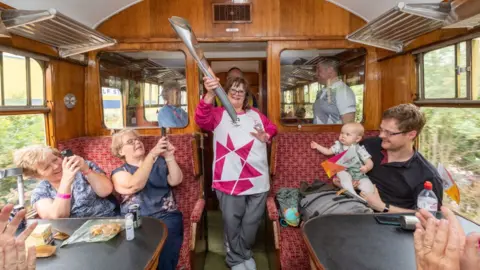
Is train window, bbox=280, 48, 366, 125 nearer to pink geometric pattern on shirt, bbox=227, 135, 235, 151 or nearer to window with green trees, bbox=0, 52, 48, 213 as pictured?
pink geometric pattern on shirt, bbox=227, 135, 235, 151

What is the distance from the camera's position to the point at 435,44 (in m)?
2.15

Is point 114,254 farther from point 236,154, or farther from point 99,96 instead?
point 99,96

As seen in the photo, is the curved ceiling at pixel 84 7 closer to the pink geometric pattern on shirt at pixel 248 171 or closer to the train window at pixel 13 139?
the train window at pixel 13 139

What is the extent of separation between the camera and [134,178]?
6.81 feet

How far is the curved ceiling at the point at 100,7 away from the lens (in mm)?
2126

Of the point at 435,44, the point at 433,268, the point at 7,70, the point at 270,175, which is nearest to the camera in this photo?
the point at 433,268

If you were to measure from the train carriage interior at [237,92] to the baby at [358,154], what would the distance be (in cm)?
16

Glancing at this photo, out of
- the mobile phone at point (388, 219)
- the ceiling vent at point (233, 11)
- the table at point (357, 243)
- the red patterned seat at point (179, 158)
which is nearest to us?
the table at point (357, 243)

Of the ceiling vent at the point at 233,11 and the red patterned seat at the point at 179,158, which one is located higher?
the ceiling vent at the point at 233,11

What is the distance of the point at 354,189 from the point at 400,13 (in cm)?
126

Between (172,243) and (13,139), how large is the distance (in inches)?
50.2

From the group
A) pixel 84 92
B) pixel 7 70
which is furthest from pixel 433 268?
pixel 84 92

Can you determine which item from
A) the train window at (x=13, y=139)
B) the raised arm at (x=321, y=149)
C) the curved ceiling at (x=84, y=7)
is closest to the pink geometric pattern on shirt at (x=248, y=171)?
the raised arm at (x=321, y=149)

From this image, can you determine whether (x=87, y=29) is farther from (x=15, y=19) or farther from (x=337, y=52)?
(x=337, y=52)
